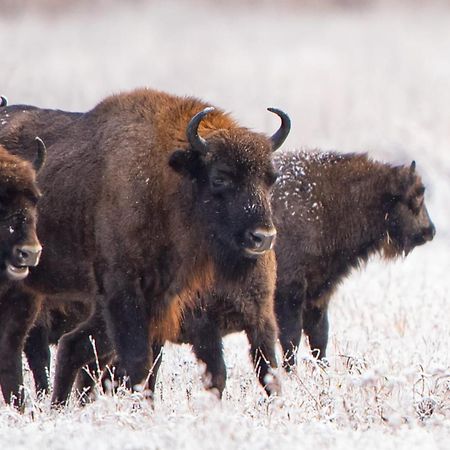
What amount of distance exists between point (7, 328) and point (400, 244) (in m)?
4.02

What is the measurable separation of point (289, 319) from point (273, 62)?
20.7m

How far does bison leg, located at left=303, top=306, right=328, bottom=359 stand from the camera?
11.4m

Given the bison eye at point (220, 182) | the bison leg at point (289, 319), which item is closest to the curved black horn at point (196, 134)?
the bison eye at point (220, 182)

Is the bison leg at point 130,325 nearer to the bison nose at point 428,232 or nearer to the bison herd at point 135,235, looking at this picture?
the bison herd at point 135,235

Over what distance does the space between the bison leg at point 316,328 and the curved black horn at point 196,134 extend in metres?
3.12

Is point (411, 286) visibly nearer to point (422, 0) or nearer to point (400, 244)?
point (400, 244)

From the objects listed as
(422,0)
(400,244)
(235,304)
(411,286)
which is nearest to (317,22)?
(422,0)

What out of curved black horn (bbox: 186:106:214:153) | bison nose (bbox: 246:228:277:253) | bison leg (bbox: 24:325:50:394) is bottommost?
bison leg (bbox: 24:325:50:394)

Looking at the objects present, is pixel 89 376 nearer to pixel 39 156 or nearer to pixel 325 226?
pixel 39 156

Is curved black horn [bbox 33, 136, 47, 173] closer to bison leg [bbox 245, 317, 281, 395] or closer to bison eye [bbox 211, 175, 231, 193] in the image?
bison eye [bbox 211, 175, 231, 193]

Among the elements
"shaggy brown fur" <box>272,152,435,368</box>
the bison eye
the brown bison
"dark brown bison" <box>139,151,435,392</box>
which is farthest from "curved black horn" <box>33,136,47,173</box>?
"shaggy brown fur" <box>272,152,435,368</box>

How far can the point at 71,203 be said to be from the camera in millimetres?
9031

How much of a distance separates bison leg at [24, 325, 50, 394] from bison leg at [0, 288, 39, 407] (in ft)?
3.02

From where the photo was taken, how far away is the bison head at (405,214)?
464 inches
